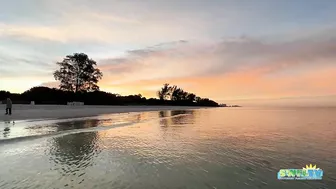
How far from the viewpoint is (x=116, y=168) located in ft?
25.0

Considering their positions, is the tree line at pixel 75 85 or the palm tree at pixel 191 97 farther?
the palm tree at pixel 191 97

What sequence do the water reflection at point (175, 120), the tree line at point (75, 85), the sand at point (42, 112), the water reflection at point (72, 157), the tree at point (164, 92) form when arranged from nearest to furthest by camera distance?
1. the water reflection at point (72, 157)
2. the water reflection at point (175, 120)
3. the sand at point (42, 112)
4. the tree line at point (75, 85)
5. the tree at point (164, 92)

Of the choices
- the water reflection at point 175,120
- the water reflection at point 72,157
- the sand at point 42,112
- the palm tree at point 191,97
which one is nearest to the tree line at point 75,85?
the sand at point 42,112

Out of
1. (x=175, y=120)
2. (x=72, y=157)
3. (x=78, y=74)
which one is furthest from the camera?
(x=78, y=74)

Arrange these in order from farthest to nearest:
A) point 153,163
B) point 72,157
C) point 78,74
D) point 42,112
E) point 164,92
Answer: point 164,92
point 78,74
point 42,112
point 72,157
point 153,163

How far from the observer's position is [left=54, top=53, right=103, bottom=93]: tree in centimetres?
6009

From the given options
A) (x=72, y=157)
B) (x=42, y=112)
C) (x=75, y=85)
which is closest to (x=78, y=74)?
(x=75, y=85)

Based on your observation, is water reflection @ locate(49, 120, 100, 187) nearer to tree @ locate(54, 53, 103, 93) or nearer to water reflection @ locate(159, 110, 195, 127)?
water reflection @ locate(159, 110, 195, 127)

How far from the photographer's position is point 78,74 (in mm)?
61906

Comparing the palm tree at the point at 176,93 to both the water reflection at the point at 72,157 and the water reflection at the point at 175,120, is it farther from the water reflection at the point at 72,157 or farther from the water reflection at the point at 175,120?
the water reflection at the point at 72,157

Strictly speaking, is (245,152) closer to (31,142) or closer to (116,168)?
(116,168)

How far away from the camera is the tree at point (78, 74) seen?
60.1 m

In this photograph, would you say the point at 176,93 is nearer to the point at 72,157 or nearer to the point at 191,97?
the point at 191,97

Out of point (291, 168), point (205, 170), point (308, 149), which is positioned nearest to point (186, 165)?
point (205, 170)
